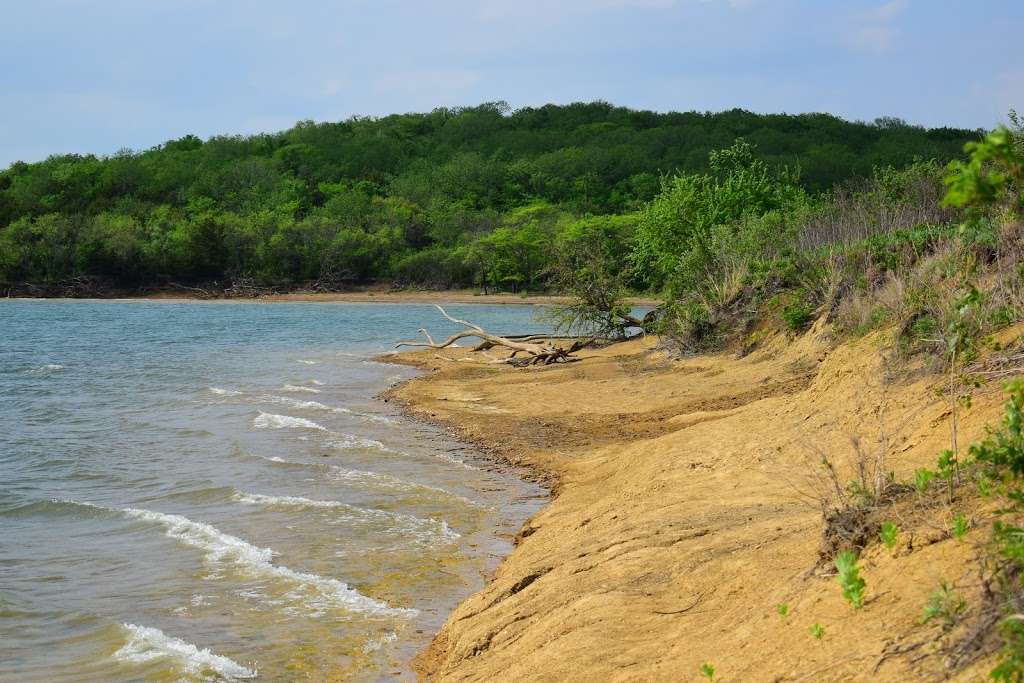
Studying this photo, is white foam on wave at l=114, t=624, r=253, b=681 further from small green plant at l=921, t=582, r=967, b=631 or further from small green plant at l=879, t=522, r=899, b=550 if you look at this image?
small green plant at l=921, t=582, r=967, b=631

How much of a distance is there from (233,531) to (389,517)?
1.71 m

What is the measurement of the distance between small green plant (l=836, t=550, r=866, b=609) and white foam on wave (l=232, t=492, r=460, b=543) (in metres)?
5.96

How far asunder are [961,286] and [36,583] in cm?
947

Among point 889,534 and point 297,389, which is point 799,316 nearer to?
point 297,389

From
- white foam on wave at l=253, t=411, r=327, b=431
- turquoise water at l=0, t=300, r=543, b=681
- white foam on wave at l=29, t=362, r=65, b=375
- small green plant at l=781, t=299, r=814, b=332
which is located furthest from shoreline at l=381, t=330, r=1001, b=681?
white foam on wave at l=29, t=362, r=65, b=375

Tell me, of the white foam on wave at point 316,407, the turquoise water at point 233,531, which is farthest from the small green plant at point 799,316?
the white foam on wave at point 316,407

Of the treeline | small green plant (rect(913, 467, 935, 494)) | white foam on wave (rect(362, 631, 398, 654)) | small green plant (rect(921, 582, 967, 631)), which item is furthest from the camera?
the treeline

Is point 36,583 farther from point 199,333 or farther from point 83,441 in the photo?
point 199,333

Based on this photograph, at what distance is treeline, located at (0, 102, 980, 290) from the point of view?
84.6 metres

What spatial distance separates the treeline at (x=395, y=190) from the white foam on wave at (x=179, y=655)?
4869cm

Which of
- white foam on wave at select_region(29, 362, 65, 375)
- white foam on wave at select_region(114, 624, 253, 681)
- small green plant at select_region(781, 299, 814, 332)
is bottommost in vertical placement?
white foam on wave at select_region(114, 624, 253, 681)

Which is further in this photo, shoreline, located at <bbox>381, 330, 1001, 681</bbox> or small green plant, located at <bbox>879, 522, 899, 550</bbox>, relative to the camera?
small green plant, located at <bbox>879, 522, 899, 550</bbox>

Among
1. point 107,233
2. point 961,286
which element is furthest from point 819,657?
point 107,233

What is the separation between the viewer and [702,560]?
22.2 feet
